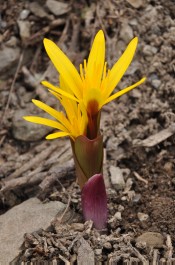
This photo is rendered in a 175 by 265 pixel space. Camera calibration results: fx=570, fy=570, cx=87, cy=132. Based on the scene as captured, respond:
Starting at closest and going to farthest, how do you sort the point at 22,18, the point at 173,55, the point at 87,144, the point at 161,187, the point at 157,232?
the point at 87,144
the point at 157,232
the point at 161,187
the point at 173,55
the point at 22,18

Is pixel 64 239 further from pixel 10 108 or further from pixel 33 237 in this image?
pixel 10 108

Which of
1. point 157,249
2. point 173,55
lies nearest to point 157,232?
point 157,249

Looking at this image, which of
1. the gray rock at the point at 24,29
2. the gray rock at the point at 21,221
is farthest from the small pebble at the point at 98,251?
the gray rock at the point at 24,29

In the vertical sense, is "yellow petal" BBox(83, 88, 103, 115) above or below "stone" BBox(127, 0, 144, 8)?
above

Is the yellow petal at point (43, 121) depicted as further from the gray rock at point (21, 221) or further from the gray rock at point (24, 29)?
the gray rock at point (24, 29)

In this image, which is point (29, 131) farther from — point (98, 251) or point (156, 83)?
point (98, 251)

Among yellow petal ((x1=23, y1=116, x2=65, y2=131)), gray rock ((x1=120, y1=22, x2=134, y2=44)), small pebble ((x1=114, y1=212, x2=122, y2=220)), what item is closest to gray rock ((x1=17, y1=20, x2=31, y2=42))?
gray rock ((x1=120, y1=22, x2=134, y2=44))

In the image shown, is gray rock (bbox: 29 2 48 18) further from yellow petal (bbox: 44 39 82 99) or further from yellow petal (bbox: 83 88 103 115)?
yellow petal (bbox: 83 88 103 115)
